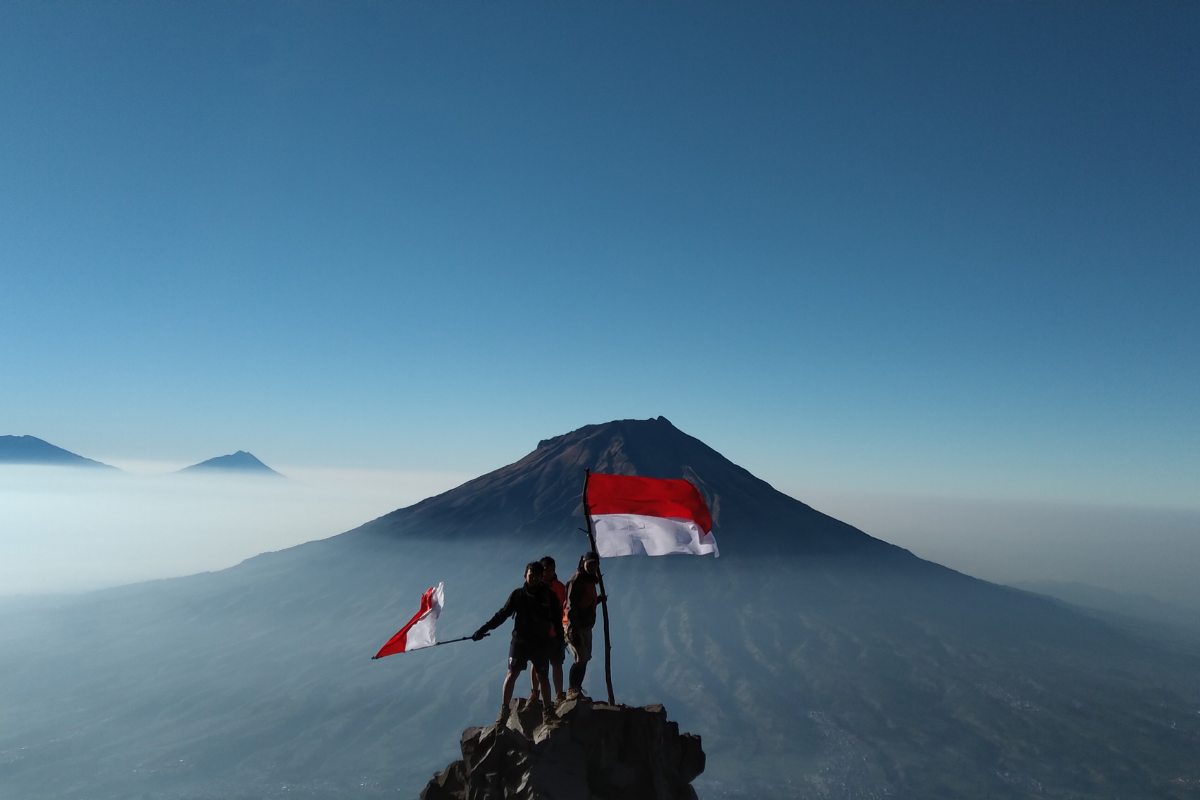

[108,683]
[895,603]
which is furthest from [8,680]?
[895,603]

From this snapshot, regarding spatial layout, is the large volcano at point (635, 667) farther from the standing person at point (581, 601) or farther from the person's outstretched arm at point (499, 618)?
the person's outstretched arm at point (499, 618)

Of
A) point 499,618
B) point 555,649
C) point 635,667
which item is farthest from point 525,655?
point 635,667

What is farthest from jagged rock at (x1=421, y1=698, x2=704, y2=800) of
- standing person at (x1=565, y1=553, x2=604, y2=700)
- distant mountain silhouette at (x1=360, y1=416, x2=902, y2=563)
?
distant mountain silhouette at (x1=360, y1=416, x2=902, y2=563)

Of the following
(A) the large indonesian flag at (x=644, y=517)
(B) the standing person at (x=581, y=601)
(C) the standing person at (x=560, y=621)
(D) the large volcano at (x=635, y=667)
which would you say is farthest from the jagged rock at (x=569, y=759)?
(D) the large volcano at (x=635, y=667)

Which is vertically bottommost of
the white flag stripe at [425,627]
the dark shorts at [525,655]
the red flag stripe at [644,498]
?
the dark shorts at [525,655]

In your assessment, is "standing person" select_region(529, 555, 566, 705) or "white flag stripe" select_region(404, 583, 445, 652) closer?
"standing person" select_region(529, 555, 566, 705)

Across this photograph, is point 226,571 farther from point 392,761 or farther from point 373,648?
point 392,761

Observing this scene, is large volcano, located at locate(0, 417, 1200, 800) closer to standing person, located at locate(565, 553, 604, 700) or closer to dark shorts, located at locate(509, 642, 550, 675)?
standing person, located at locate(565, 553, 604, 700)
